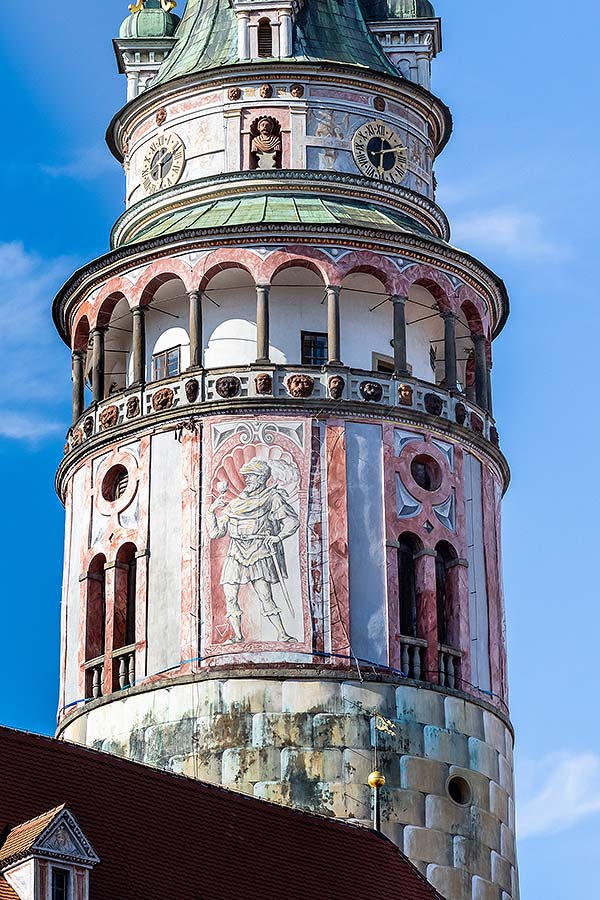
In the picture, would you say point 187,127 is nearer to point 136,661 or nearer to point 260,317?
point 260,317

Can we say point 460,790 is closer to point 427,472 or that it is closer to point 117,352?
point 427,472

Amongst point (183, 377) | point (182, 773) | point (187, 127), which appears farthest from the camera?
point (187, 127)

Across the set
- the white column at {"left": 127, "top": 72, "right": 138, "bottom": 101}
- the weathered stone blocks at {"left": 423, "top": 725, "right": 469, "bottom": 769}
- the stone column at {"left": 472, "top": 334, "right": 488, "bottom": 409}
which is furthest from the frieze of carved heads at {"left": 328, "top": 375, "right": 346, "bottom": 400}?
the white column at {"left": 127, "top": 72, "right": 138, "bottom": 101}

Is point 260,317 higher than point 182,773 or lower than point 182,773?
higher

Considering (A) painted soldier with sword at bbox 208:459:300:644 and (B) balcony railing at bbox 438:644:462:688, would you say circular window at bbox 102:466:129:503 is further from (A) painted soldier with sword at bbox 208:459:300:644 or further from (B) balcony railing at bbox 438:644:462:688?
(B) balcony railing at bbox 438:644:462:688

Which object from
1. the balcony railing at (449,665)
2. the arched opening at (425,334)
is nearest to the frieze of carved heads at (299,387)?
the arched opening at (425,334)

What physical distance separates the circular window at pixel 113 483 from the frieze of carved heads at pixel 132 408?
0.99 meters

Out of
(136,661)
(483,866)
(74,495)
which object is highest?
(74,495)

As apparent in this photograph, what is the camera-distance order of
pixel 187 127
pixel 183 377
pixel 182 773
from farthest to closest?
pixel 187 127 < pixel 183 377 < pixel 182 773

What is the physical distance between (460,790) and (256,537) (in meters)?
5.70

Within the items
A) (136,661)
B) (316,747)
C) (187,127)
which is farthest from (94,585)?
(187,127)

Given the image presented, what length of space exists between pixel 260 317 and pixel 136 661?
21.9 feet

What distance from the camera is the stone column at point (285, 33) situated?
53.8 metres

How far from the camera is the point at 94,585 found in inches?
1971
